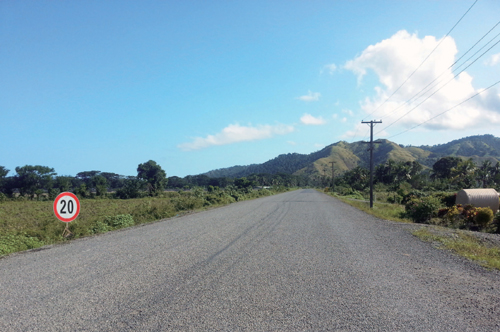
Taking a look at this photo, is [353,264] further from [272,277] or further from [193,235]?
[193,235]

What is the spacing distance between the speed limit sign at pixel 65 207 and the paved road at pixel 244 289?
1.85m

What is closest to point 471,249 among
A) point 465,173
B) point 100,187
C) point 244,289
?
point 244,289

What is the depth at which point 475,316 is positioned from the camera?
4.25 metres

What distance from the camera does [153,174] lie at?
93062 millimetres

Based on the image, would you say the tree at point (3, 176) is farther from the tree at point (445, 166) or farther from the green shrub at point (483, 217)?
the tree at point (445, 166)

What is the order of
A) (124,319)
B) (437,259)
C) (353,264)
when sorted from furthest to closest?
1. (437,259)
2. (353,264)
3. (124,319)

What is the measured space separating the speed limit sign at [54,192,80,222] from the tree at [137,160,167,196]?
271 feet

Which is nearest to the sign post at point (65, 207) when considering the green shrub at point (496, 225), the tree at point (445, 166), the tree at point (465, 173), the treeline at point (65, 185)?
the green shrub at point (496, 225)

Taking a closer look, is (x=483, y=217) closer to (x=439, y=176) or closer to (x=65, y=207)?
(x=65, y=207)

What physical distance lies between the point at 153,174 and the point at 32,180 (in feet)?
96.3

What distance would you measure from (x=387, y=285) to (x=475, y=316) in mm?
1424

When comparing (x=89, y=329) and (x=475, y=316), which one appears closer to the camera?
(x=89, y=329)

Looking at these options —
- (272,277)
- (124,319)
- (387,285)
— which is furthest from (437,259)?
(124,319)

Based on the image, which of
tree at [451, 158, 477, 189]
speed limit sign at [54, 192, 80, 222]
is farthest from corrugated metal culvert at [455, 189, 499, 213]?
tree at [451, 158, 477, 189]
